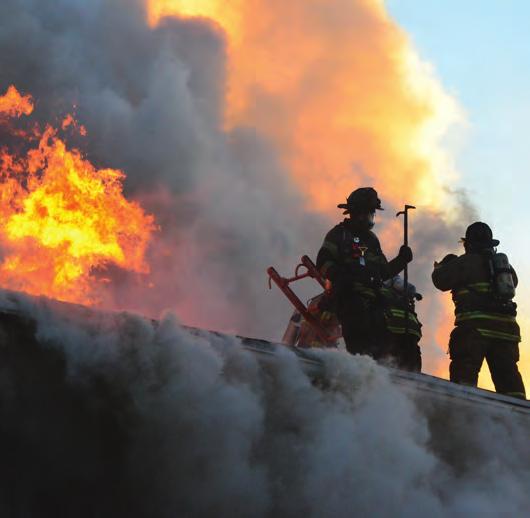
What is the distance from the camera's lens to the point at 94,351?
4.84 metres

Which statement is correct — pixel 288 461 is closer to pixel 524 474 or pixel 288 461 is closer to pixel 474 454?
pixel 474 454

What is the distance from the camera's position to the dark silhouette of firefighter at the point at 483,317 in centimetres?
885

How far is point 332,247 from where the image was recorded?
8383 millimetres

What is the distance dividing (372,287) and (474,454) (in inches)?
90.2

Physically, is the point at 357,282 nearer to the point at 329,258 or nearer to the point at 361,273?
the point at 361,273

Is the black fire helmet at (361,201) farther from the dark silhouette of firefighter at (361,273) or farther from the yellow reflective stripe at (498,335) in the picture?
the yellow reflective stripe at (498,335)

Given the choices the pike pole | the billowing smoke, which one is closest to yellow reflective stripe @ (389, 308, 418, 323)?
the pike pole

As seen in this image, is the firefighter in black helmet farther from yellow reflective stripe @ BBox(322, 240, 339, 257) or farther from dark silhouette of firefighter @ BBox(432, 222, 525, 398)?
dark silhouette of firefighter @ BBox(432, 222, 525, 398)

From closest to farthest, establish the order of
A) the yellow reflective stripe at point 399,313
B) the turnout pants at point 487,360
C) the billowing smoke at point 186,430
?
the billowing smoke at point 186,430, the turnout pants at point 487,360, the yellow reflective stripe at point 399,313

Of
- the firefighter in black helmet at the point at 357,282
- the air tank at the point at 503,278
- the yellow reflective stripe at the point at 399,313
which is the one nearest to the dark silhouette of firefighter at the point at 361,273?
the firefighter in black helmet at the point at 357,282

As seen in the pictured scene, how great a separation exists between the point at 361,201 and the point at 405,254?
2.56 feet

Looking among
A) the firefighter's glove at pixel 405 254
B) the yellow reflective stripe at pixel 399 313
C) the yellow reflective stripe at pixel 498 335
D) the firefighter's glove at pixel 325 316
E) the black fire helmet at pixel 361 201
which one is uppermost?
the black fire helmet at pixel 361 201

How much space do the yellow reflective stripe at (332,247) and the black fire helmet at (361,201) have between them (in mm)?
617

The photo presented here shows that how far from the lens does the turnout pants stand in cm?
879
